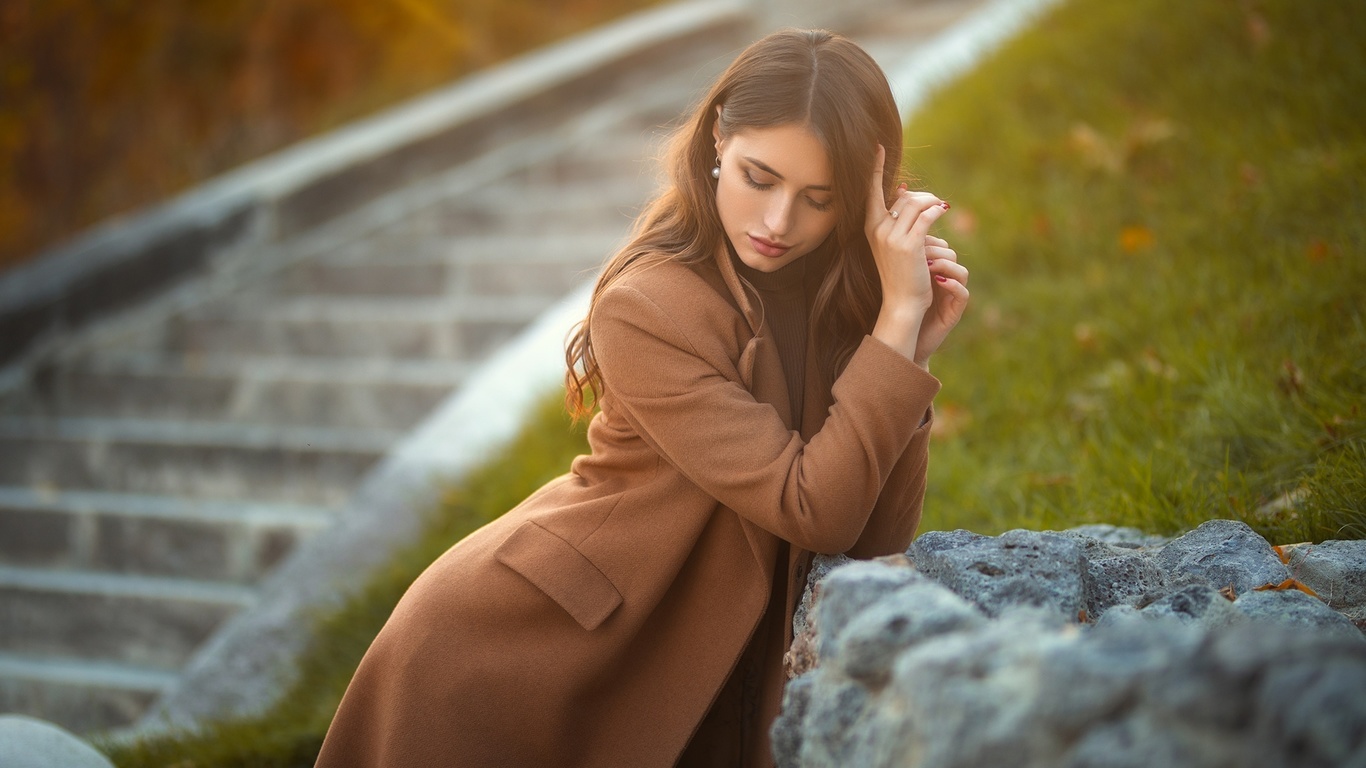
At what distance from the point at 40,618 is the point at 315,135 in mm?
4058

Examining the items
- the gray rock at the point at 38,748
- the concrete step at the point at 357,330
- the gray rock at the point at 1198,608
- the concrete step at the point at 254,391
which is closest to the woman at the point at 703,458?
the gray rock at the point at 1198,608

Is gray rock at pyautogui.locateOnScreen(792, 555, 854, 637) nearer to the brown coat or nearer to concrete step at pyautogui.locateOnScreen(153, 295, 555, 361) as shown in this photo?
the brown coat

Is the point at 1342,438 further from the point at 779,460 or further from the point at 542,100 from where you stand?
the point at 542,100

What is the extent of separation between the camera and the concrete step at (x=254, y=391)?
190 inches

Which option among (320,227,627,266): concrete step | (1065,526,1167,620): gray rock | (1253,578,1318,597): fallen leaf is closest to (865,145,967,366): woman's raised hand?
(1065,526,1167,620): gray rock

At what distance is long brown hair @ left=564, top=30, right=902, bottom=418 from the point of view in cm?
188

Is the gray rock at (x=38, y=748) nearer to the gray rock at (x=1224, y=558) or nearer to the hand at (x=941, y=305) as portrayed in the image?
the hand at (x=941, y=305)

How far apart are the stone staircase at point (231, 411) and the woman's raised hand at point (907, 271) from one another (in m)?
2.11

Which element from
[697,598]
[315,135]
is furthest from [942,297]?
[315,135]

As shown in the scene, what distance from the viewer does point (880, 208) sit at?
76.9 inches

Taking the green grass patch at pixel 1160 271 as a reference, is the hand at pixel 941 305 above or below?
above

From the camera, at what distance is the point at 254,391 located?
4.95m

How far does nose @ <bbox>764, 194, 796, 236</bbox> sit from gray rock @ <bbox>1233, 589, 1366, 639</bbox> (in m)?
0.99

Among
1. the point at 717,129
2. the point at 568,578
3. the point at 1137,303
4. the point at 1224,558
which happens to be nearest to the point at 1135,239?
the point at 1137,303
